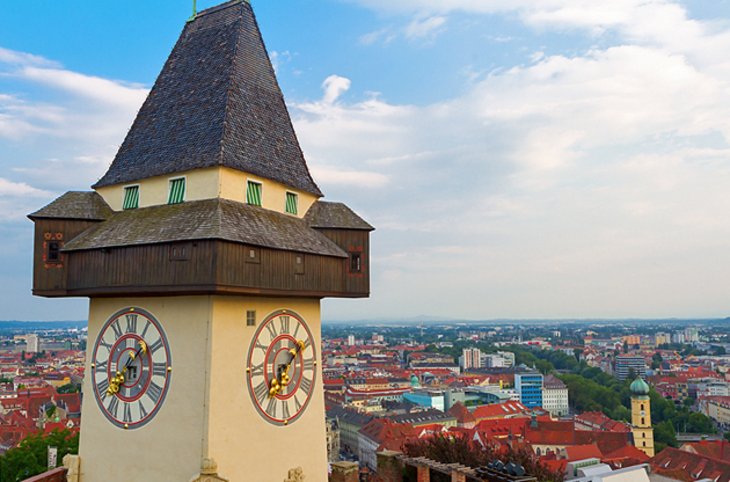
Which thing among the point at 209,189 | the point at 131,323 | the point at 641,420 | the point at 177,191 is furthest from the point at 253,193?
the point at 641,420

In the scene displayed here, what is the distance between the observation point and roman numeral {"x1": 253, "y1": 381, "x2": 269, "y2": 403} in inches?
399

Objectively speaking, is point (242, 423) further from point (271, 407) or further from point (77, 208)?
point (77, 208)

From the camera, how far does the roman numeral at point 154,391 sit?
31.8 ft

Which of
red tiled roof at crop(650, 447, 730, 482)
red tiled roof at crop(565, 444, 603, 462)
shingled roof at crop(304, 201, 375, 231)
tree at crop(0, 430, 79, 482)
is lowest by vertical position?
red tiled roof at crop(565, 444, 603, 462)

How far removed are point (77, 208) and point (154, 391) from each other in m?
3.46

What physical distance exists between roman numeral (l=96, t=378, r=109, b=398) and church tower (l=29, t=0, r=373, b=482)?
31mm

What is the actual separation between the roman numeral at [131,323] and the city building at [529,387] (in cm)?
12399

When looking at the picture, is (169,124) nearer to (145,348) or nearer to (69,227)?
(69,227)

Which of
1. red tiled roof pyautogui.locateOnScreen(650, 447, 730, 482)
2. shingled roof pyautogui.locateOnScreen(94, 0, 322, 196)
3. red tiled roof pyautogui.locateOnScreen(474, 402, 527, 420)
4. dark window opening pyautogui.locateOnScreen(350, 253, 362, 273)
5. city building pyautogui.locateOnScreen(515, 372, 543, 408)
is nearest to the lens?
shingled roof pyautogui.locateOnScreen(94, 0, 322, 196)

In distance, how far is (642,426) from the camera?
218ft

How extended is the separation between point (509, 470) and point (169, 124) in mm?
8682

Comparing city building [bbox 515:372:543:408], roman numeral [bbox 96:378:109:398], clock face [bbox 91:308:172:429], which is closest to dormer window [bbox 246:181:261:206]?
clock face [bbox 91:308:172:429]

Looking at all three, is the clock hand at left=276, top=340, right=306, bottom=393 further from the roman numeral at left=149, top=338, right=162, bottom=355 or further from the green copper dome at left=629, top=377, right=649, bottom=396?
the green copper dome at left=629, top=377, right=649, bottom=396

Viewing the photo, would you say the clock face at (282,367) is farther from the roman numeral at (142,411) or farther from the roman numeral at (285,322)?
the roman numeral at (142,411)
